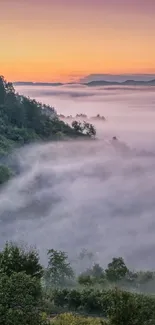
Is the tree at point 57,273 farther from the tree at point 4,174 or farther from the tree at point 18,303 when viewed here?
the tree at point 18,303

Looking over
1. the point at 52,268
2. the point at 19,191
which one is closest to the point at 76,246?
the point at 19,191

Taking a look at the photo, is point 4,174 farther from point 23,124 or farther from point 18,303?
point 18,303

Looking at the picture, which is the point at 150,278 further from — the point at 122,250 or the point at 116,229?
the point at 116,229

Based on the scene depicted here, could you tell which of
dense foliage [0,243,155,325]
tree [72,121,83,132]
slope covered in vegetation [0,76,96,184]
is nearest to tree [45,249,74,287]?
dense foliage [0,243,155,325]

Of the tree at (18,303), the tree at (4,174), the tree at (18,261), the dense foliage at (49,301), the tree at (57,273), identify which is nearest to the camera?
the tree at (18,303)

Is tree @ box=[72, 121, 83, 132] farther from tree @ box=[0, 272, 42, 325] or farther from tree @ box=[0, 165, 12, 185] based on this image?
tree @ box=[0, 272, 42, 325]

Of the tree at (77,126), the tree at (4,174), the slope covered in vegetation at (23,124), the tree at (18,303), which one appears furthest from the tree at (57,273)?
the tree at (77,126)
